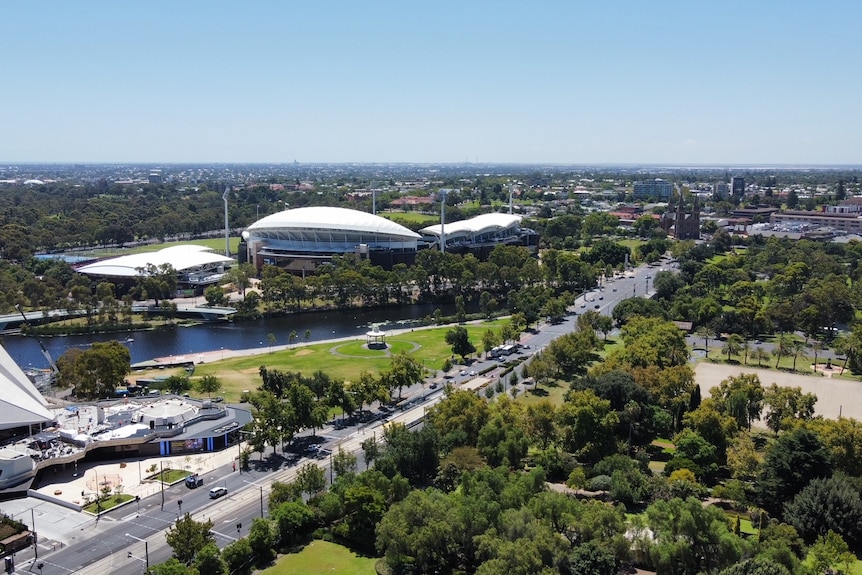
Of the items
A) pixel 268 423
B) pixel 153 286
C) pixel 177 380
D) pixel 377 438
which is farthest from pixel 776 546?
pixel 153 286

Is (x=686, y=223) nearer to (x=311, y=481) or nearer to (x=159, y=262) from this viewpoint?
(x=159, y=262)

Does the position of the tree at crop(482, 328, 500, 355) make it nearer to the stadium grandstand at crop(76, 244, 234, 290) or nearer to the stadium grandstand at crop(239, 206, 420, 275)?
the stadium grandstand at crop(239, 206, 420, 275)

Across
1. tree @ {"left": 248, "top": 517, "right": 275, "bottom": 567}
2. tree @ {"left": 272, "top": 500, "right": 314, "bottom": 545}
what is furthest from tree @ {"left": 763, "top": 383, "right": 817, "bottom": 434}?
tree @ {"left": 248, "top": 517, "right": 275, "bottom": 567}

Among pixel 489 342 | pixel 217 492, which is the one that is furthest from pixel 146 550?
pixel 489 342

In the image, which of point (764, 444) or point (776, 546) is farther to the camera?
point (764, 444)

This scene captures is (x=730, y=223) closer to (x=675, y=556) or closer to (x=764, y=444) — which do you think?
(x=764, y=444)

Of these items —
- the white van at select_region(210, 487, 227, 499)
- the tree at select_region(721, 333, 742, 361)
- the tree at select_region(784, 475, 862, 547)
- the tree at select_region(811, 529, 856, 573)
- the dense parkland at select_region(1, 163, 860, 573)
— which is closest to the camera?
the tree at select_region(811, 529, 856, 573)

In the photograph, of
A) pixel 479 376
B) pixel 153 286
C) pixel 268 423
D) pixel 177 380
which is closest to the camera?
pixel 268 423
